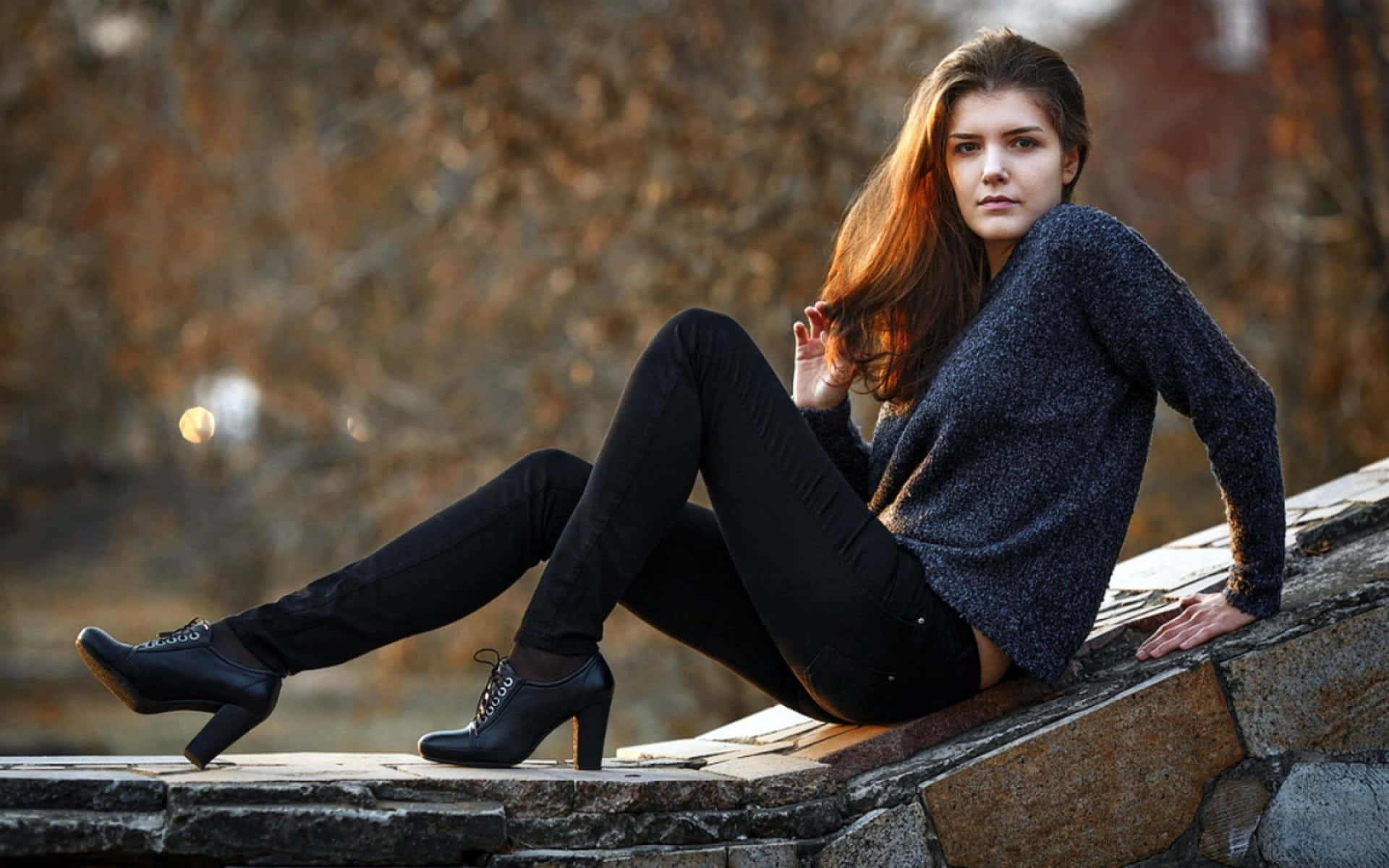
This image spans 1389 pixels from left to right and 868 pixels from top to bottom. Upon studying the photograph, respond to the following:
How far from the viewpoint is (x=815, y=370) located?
294 centimetres

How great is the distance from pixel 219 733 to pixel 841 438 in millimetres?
1213

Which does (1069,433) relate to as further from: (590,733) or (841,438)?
(590,733)

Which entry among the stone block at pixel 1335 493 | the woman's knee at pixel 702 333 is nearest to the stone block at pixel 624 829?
the woman's knee at pixel 702 333

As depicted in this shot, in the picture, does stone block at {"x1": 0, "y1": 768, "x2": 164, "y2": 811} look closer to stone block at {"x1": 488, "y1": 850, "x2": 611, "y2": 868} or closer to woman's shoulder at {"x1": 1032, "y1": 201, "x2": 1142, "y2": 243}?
stone block at {"x1": 488, "y1": 850, "x2": 611, "y2": 868}

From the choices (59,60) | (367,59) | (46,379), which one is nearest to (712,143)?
(367,59)

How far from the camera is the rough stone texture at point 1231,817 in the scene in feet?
8.42

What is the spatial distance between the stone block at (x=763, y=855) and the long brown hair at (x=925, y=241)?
804 mm

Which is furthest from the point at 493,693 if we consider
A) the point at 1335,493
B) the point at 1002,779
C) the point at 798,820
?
→ the point at 1335,493

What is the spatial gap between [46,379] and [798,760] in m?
11.5

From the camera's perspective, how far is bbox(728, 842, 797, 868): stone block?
2.39m

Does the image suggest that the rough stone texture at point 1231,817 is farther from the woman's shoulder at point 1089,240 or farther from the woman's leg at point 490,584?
the woman's shoulder at point 1089,240

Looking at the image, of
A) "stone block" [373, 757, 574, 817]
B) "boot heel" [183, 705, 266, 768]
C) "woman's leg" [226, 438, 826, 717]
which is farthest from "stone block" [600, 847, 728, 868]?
"boot heel" [183, 705, 266, 768]

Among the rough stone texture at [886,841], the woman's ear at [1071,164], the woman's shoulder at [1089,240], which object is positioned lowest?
the rough stone texture at [886,841]

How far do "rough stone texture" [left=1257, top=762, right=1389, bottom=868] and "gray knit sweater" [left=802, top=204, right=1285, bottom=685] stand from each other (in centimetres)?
30
